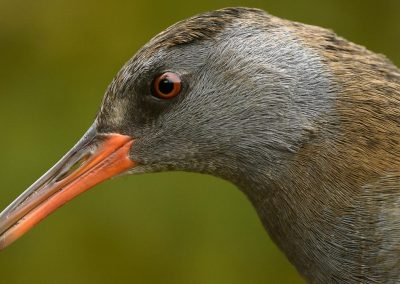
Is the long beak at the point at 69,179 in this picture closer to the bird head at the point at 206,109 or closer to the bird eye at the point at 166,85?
the bird head at the point at 206,109

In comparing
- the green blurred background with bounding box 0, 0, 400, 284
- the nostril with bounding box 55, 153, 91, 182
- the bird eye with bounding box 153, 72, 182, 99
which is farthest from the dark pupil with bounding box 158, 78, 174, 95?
the green blurred background with bounding box 0, 0, 400, 284

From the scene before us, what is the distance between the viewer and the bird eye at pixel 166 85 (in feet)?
13.4

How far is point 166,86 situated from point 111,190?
301 cm

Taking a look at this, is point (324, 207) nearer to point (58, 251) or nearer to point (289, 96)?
point (289, 96)

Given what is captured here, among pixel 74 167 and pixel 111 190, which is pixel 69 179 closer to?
pixel 74 167

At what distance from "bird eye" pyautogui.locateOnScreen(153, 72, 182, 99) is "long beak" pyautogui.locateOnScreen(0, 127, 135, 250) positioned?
0.27 m

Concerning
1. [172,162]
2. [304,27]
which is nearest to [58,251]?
[172,162]

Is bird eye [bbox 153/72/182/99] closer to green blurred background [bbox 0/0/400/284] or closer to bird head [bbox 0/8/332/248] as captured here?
bird head [bbox 0/8/332/248]

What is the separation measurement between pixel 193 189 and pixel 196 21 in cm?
306

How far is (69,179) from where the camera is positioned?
167 inches

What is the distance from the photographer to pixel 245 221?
23.1ft

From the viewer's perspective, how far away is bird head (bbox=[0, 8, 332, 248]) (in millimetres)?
4039

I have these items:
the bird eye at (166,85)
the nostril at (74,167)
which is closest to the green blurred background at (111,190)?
the nostril at (74,167)

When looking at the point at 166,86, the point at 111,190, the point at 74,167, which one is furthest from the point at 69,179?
the point at 111,190
